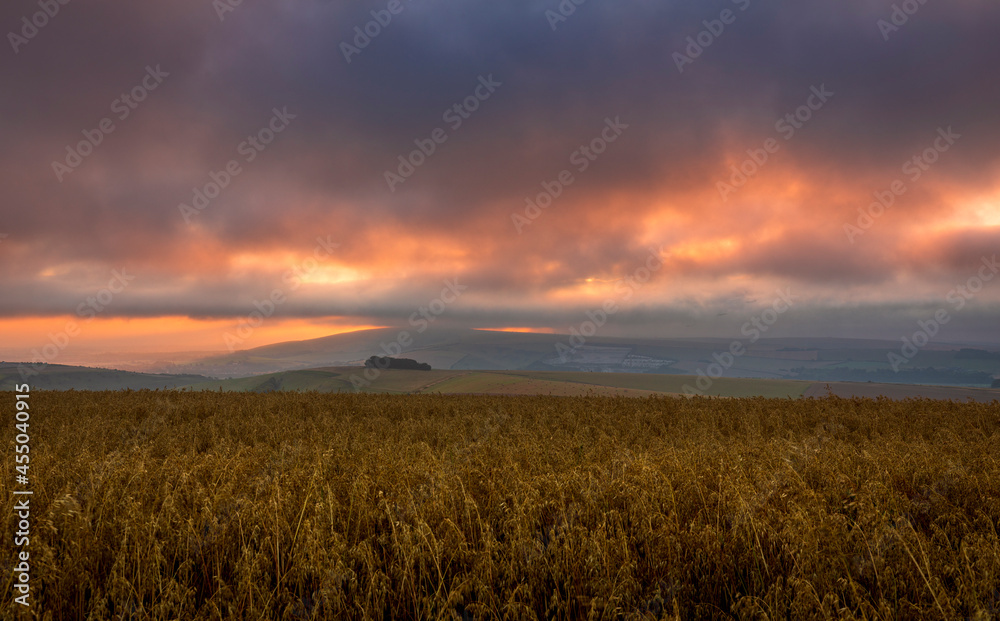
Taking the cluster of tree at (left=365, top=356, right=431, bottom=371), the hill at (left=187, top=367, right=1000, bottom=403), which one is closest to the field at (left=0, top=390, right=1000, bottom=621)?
the hill at (left=187, top=367, right=1000, bottom=403)

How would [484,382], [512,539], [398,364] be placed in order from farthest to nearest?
[398,364] → [484,382] → [512,539]

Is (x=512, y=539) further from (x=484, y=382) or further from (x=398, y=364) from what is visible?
(x=398, y=364)

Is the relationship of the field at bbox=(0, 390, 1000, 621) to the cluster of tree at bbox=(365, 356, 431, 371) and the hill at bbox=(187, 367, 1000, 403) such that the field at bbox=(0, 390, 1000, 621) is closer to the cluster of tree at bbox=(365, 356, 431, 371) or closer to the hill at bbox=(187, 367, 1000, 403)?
the hill at bbox=(187, 367, 1000, 403)

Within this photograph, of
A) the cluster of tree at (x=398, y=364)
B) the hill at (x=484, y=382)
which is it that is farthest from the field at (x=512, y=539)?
the cluster of tree at (x=398, y=364)

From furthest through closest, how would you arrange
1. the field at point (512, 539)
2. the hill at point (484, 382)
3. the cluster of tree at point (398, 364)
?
1. the cluster of tree at point (398, 364)
2. the hill at point (484, 382)
3. the field at point (512, 539)

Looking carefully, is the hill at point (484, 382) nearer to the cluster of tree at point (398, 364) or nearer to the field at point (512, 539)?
the cluster of tree at point (398, 364)

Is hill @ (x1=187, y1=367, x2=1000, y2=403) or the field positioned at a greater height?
the field

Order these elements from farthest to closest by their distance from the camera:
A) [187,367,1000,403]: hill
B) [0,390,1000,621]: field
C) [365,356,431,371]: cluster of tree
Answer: [365,356,431,371]: cluster of tree, [187,367,1000,403]: hill, [0,390,1000,621]: field

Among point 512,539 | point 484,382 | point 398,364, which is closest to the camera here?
point 512,539

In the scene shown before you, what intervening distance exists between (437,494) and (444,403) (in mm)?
14671

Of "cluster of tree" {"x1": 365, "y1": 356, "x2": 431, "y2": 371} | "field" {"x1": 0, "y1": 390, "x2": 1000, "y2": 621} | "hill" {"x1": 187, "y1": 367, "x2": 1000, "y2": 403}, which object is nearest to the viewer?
"field" {"x1": 0, "y1": 390, "x2": 1000, "y2": 621}

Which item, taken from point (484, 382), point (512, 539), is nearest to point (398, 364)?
point (484, 382)

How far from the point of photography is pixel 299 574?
12.1 feet

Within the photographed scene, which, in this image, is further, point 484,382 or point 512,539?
point 484,382
